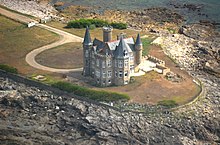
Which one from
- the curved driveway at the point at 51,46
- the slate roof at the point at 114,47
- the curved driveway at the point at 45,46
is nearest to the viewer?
the slate roof at the point at 114,47

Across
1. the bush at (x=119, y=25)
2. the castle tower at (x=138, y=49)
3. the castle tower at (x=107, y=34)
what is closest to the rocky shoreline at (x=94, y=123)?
the castle tower at (x=107, y=34)

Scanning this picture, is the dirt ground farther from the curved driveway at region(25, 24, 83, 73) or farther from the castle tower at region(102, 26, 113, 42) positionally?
the castle tower at region(102, 26, 113, 42)

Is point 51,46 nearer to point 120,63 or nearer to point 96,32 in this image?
point 96,32

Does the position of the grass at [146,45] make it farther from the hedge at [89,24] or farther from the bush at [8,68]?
the bush at [8,68]

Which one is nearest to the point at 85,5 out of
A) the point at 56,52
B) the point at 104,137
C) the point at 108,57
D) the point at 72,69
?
the point at 56,52

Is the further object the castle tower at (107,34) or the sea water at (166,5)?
the sea water at (166,5)

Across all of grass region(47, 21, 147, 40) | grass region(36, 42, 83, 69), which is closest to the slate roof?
grass region(36, 42, 83, 69)

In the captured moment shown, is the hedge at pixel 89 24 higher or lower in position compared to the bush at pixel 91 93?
higher
